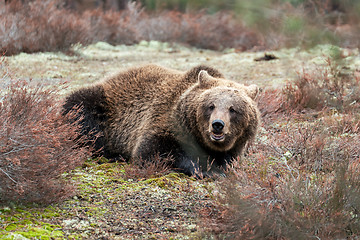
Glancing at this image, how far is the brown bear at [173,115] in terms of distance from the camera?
5.24 metres

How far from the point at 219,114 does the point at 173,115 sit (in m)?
0.80

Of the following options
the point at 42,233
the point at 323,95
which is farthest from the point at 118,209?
the point at 323,95

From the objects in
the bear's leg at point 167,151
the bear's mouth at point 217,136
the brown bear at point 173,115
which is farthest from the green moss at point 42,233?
the bear's mouth at point 217,136

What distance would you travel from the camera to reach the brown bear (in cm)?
524

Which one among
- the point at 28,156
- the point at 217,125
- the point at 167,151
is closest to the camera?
the point at 28,156

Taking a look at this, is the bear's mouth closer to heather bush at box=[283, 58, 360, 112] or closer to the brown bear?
the brown bear

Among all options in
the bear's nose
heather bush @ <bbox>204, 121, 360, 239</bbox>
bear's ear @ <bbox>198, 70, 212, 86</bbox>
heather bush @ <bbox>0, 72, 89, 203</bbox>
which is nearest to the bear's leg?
the bear's nose

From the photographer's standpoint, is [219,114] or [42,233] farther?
[219,114]

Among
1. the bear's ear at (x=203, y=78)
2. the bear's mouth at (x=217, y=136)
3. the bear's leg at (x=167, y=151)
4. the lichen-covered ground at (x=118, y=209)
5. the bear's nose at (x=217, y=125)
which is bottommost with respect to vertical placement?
the lichen-covered ground at (x=118, y=209)

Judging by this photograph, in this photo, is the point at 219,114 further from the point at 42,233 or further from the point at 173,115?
the point at 42,233

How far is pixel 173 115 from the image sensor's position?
561cm

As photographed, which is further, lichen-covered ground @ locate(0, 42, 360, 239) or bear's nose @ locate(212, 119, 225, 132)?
bear's nose @ locate(212, 119, 225, 132)

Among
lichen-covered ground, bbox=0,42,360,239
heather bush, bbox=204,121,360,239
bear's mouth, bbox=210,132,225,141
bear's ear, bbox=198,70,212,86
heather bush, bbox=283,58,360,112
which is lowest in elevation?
lichen-covered ground, bbox=0,42,360,239

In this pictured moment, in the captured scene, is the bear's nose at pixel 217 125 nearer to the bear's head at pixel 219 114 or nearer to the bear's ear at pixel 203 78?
the bear's head at pixel 219 114
